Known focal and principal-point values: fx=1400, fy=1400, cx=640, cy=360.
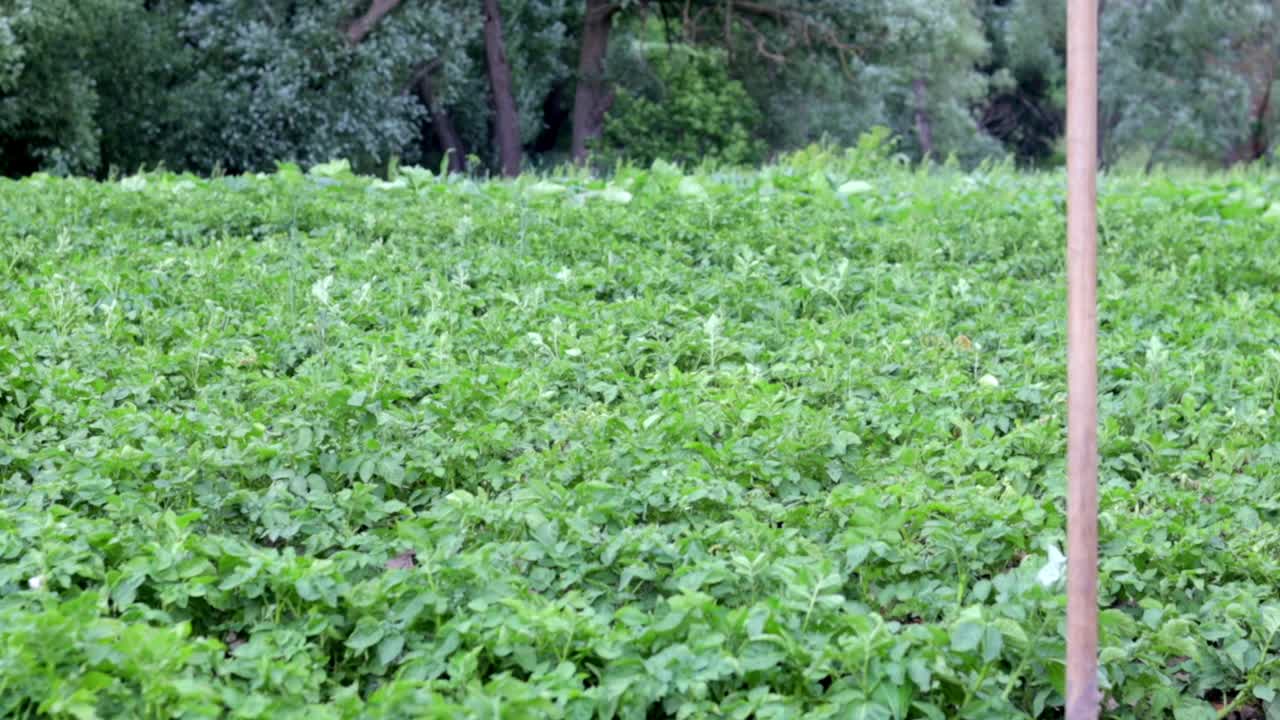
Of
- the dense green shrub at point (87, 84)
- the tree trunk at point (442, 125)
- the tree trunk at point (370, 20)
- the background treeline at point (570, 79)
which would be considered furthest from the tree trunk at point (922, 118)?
the dense green shrub at point (87, 84)

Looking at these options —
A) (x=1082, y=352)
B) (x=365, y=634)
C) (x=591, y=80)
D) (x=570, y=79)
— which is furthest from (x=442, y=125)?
(x=1082, y=352)

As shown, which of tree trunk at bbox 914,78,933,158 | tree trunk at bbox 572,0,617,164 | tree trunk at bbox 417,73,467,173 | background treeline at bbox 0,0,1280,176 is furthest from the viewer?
tree trunk at bbox 914,78,933,158

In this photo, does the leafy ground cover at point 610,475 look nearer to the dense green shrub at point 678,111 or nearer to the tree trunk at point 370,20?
the tree trunk at point 370,20

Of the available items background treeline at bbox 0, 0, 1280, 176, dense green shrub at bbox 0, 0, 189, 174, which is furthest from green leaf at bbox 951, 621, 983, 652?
dense green shrub at bbox 0, 0, 189, 174

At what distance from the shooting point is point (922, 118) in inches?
1271

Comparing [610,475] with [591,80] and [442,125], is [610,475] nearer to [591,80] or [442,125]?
[591,80]

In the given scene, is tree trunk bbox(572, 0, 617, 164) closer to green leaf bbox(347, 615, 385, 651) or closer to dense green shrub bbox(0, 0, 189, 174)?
dense green shrub bbox(0, 0, 189, 174)

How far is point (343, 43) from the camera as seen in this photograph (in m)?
17.5

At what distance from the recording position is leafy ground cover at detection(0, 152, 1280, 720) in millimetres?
2465

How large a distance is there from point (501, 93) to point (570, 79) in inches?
126

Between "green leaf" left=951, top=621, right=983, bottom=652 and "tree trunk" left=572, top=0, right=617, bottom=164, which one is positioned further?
→ "tree trunk" left=572, top=0, right=617, bottom=164

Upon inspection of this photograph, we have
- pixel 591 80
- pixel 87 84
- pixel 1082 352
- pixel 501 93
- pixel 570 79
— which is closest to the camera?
pixel 1082 352

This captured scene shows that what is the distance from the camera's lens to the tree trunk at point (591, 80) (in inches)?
867

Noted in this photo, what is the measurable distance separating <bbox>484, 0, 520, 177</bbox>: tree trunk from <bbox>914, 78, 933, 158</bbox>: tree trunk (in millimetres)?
12837
